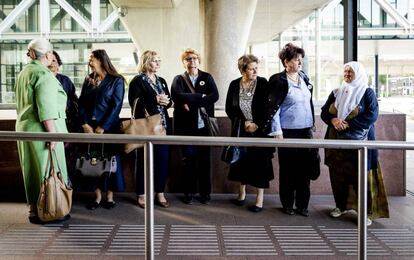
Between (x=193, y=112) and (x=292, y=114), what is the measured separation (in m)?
1.04

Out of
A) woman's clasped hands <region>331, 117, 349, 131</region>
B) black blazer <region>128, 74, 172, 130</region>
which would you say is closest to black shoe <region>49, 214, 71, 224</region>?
black blazer <region>128, 74, 172, 130</region>

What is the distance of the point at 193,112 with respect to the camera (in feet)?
18.0

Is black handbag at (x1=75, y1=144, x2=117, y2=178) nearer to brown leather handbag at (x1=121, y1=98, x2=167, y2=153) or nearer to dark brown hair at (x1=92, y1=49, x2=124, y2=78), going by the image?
brown leather handbag at (x1=121, y1=98, x2=167, y2=153)

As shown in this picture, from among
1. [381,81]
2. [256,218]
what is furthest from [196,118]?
[381,81]

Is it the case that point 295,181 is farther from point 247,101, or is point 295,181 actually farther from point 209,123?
point 209,123

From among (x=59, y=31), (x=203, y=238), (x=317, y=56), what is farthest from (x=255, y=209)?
(x=59, y=31)

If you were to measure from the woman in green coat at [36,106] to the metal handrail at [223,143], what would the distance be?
1.49 m

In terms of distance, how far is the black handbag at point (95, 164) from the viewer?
4750mm

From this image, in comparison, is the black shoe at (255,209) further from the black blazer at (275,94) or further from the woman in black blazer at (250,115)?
the black blazer at (275,94)

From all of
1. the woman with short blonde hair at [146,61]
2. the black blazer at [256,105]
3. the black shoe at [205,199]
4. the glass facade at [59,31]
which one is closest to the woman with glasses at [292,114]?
the black blazer at [256,105]

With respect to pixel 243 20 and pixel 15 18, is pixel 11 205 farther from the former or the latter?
pixel 15 18

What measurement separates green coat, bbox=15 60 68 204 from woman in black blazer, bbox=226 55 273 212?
1.73 meters

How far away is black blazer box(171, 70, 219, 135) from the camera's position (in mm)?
5441

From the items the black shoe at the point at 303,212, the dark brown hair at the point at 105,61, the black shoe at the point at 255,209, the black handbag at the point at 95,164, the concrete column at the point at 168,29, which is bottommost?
the black shoe at the point at 255,209
